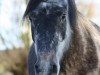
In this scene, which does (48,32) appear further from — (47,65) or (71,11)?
(71,11)

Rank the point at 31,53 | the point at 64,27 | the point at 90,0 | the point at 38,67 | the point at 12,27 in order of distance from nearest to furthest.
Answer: the point at 38,67 → the point at 64,27 → the point at 31,53 → the point at 12,27 → the point at 90,0

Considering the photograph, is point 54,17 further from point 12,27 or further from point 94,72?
point 12,27

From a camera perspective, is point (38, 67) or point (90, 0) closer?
point (38, 67)

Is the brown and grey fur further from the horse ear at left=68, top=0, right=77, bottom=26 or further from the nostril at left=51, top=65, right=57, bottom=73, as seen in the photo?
the nostril at left=51, top=65, right=57, bottom=73

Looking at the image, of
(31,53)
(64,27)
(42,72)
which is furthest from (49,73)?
(31,53)

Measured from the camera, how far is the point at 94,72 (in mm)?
6762

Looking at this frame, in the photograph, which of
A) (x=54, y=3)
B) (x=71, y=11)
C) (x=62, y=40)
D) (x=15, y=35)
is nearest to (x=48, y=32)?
(x=62, y=40)

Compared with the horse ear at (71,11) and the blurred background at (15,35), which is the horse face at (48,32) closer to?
the horse ear at (71,11)

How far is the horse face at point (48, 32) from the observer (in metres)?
6.11

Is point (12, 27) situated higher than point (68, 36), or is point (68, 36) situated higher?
point (68, 36)

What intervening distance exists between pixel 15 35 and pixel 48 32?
12.4 meters

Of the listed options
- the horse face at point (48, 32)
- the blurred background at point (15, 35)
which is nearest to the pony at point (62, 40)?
the horse face at point (48, 32)

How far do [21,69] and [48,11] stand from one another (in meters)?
14.5

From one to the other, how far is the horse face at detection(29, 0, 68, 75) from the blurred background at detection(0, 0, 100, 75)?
9.56m
